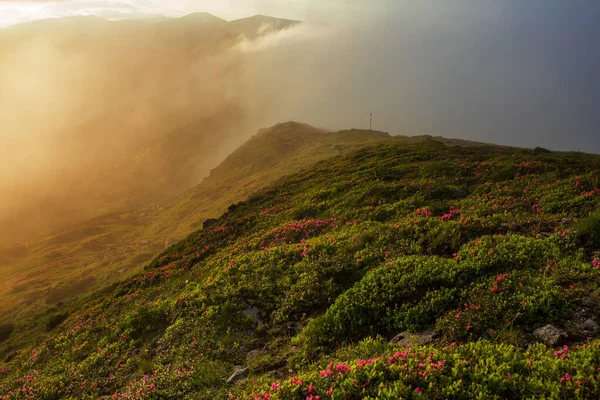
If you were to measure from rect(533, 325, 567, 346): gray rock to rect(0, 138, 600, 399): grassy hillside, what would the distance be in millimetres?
121

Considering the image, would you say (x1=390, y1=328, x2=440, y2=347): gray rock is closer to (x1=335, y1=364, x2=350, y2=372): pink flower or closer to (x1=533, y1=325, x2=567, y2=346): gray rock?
(x1=335, y1=364, x2=350, y2=372): pink flower

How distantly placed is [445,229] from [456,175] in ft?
49.5

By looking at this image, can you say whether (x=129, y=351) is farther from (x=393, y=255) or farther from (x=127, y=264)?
(x=127, y=264)

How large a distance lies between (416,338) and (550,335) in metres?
3.20

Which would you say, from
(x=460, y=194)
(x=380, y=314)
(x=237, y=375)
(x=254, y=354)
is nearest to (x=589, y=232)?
(x=380, y=314)

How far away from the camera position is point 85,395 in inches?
513

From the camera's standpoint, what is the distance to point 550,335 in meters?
8.46

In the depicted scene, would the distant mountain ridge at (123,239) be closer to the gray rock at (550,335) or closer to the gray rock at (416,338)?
the gray rock at (416,338)

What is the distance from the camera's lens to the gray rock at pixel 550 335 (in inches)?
326

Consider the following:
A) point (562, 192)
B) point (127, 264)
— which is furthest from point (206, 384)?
point (127, 264)

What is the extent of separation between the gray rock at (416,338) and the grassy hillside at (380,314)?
3.4 inches

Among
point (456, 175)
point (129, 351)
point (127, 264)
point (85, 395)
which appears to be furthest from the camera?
point (127, 264)

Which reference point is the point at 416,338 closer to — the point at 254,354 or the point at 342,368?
the point at 342,368

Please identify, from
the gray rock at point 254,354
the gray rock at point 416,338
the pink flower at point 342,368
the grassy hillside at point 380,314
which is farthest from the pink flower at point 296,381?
the gray rock at point 254,354
